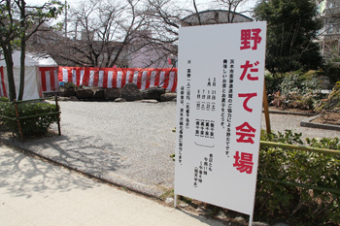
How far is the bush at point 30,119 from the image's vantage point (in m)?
6.49

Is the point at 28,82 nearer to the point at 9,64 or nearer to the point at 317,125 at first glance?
the point at 9,64

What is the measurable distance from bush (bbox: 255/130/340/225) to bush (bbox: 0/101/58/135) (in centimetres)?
558

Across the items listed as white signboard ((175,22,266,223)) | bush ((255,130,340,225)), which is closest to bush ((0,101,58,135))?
white signboard ((175,22,266,223))

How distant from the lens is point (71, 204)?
367 cm

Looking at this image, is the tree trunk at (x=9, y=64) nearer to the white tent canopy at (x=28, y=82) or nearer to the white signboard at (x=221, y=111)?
the white signboard at (x=221, y=111)

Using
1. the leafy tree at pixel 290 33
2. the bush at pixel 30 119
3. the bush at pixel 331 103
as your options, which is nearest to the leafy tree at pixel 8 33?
the bush at pixel 30 119

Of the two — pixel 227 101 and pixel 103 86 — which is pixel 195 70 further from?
pixel 103 86

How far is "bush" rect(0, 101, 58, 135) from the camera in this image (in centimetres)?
649

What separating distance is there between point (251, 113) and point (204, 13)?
439 inches

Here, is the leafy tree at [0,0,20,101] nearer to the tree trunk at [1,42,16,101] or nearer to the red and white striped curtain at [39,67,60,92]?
the tree trunk at [1,42,16,101]

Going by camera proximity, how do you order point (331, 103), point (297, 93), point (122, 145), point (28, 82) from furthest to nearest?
point (28, 82) < point (297, 93) < point (331, 103) < point (122, 145)

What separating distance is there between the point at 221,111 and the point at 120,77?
14.6 m

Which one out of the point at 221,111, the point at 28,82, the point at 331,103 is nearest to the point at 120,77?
the point at 28,82

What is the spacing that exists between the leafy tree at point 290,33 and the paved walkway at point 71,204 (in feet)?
40.3
